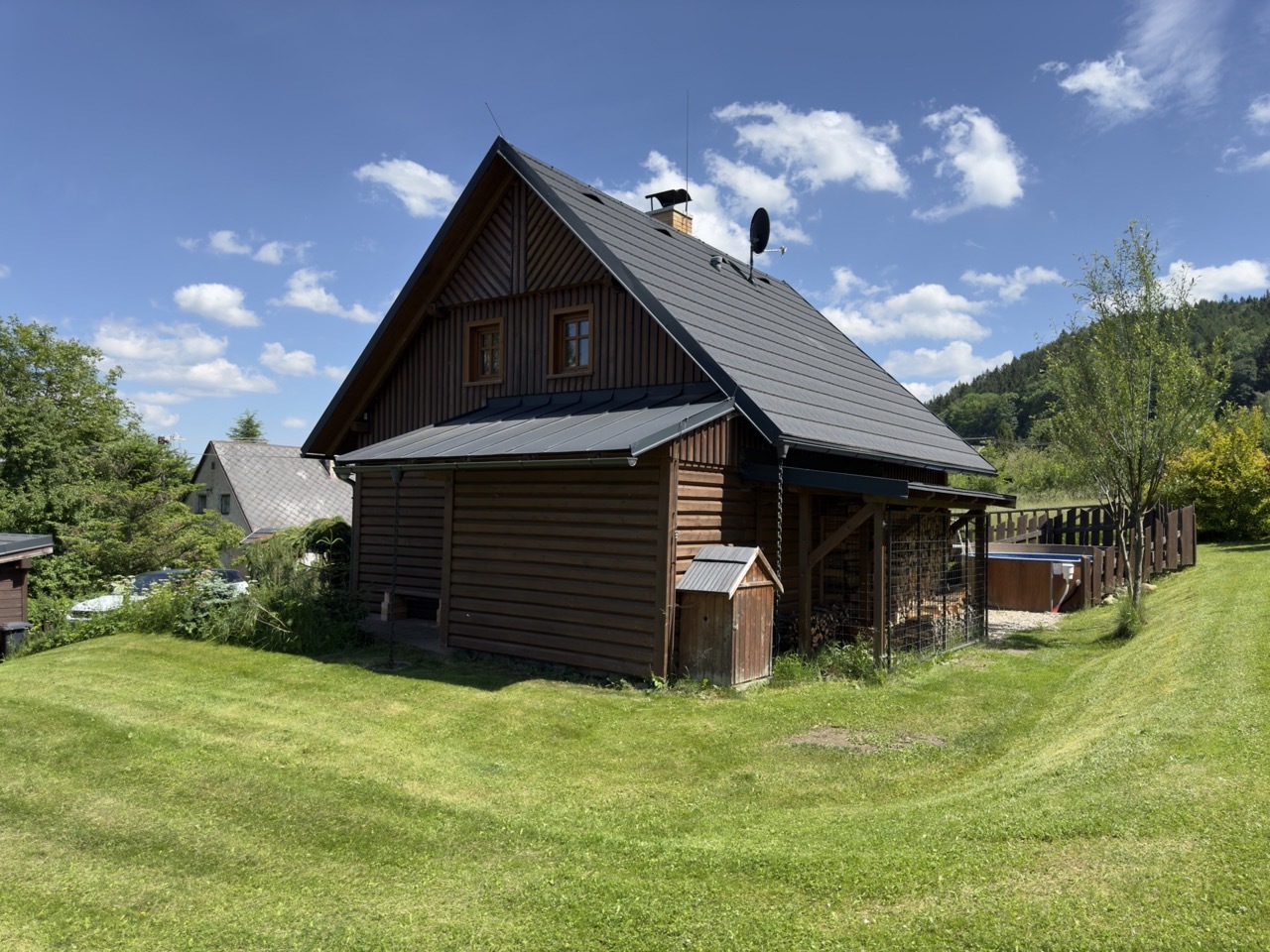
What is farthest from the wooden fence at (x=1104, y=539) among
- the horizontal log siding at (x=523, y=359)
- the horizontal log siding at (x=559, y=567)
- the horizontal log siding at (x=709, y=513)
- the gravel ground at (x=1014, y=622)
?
the horizontal log siding at (x=559, y=567)

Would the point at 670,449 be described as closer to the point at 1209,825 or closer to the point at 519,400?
the point at 519,400

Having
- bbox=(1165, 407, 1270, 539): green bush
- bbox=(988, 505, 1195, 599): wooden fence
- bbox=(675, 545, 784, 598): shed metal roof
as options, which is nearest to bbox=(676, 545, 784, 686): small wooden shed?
bbox=(675, 545, 784, 598): shed metal roof

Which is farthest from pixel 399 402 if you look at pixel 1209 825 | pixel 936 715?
pixel 1209 825

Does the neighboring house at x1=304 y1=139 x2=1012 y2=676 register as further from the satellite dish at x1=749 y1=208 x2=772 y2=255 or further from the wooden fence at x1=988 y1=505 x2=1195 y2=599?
the wooden fence at x1=988 y1=505 x2=1195 y2=599

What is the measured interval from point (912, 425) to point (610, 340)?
702 cm

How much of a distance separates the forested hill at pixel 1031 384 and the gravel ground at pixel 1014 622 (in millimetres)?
62845

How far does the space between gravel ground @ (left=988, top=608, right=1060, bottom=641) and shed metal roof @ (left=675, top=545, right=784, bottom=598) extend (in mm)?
6342

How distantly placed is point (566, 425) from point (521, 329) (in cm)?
329

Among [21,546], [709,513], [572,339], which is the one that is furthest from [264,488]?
[709,513]

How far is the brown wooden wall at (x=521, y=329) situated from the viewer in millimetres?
12570

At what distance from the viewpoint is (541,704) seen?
9438mm

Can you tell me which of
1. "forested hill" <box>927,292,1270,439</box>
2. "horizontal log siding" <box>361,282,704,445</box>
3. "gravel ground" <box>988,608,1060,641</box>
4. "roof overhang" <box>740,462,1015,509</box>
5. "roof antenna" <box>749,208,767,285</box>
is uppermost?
"forested hill" <box>927,292,1270,439</box>

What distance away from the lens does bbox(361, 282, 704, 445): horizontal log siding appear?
12391 mm

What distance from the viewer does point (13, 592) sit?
55.2 ft
